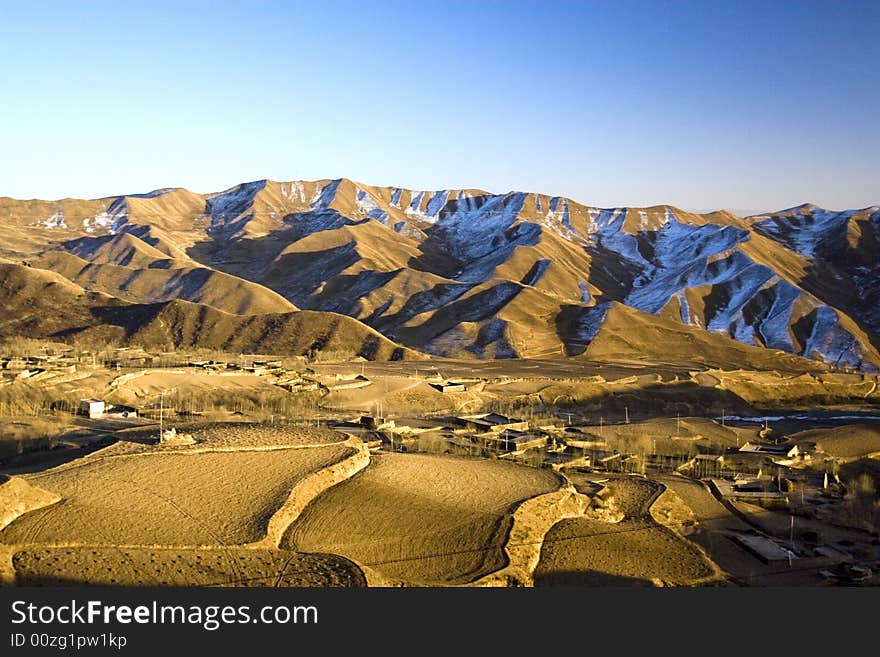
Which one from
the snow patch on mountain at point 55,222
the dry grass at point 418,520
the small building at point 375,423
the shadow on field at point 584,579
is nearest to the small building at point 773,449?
the small building at point 375,423

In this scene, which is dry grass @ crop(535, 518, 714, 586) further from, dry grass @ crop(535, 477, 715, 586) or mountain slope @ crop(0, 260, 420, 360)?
mountain slope @ crop(0, 260, 420, 360)

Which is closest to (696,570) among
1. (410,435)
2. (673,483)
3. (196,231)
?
(673,483)

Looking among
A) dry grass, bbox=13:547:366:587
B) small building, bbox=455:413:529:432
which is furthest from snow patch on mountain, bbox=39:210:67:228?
dry grass, bbox=13:547:366:587

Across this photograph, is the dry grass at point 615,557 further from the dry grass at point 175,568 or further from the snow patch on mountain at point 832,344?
the snow patch on mountain at point 832,344

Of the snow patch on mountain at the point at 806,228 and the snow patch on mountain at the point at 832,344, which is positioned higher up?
the snow patch on mountain at the point at 806,228

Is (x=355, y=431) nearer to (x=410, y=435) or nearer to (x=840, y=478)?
(x=410, y=435)
